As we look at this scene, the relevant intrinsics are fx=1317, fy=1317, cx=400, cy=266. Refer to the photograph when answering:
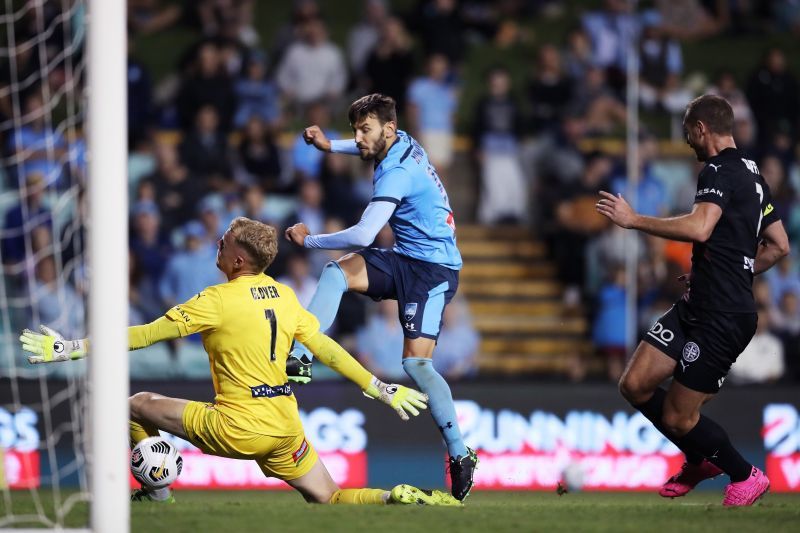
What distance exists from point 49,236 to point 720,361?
6.51 m

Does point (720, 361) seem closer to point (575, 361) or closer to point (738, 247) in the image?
point (738, 247)

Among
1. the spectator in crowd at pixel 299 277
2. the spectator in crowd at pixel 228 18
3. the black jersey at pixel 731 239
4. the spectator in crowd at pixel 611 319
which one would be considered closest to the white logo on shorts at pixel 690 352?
the black jersey at pixel 731 239

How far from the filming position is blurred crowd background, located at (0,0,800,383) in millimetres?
11648

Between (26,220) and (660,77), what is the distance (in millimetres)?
6885

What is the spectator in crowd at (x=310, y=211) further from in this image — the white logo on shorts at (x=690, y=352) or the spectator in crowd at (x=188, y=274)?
the white logo on shorts at (x=690, y=352)

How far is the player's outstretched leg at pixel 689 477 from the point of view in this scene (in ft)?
23.5

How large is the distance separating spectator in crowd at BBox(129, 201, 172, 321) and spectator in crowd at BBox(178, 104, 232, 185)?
2.54ft

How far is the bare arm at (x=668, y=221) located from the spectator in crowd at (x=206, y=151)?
6645 millimetres

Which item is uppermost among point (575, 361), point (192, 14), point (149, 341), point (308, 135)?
point (192, 14)

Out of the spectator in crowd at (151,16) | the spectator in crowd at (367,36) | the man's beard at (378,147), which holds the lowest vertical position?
the man's beard at (378,147)

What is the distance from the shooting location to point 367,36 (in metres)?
14.2

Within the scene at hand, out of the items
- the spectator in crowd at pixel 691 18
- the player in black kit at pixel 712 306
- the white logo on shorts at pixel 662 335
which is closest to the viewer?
the player in black kit at pixel 712 306

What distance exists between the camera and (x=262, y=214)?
482 inches

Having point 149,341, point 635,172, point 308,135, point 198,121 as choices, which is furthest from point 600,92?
point 149,341
